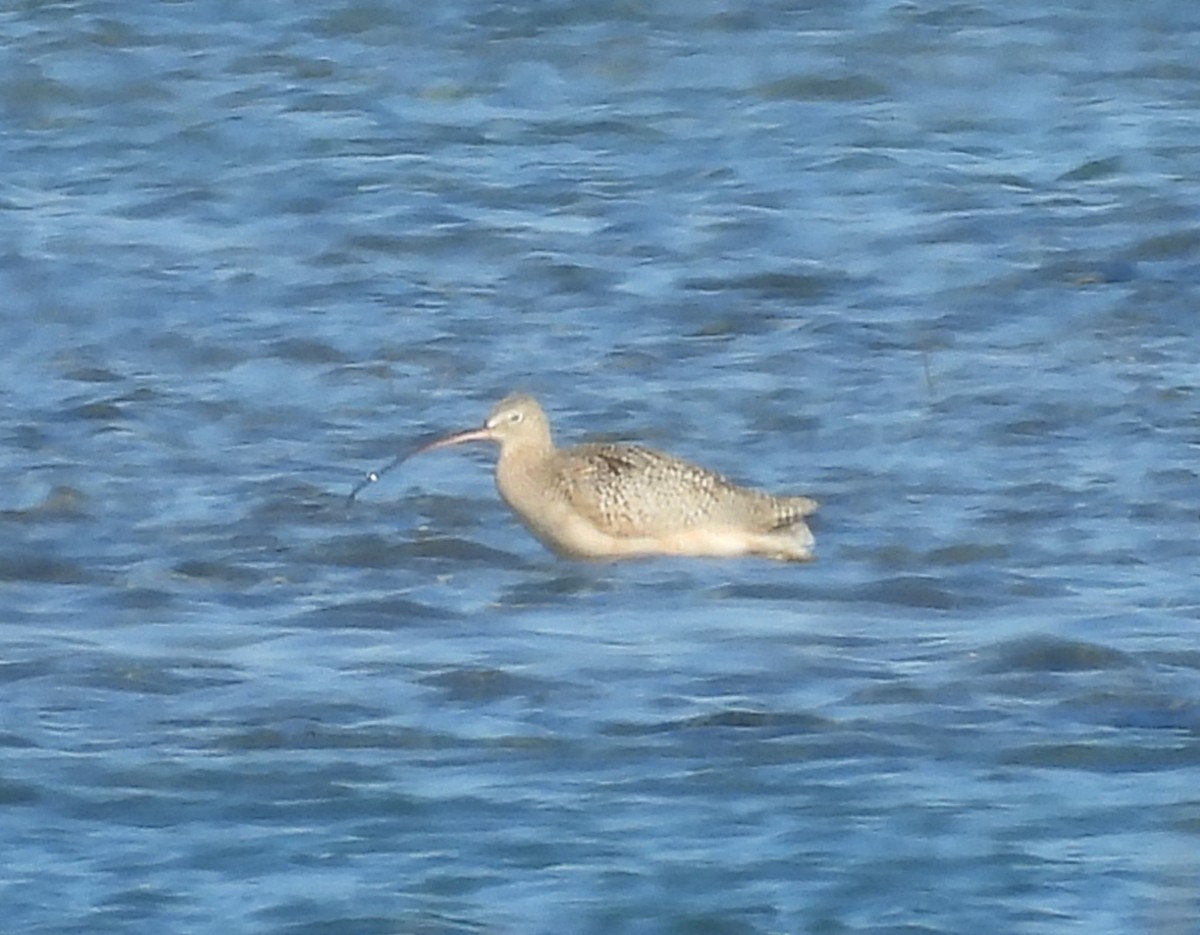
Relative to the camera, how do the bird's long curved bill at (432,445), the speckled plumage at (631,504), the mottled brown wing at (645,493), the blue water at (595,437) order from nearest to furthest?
the blue water at (595,437) < the speckled plumage at (631,504) < the mottled brown wing at (645,493) < the bird's long curved bill at (432,445)

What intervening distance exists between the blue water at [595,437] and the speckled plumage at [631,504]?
0.13 metres

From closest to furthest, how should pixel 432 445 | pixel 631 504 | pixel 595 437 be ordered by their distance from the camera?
pixel 631 504 → pixel 432 445 → pixel 595 437

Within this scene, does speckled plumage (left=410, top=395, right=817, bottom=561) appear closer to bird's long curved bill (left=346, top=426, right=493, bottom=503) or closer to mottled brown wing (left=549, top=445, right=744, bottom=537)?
mottled brown wing (left=549, top=445, right=744, bottom=537)

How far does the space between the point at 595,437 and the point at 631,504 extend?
1252 millimetres

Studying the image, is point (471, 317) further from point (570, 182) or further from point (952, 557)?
point (952, 557)

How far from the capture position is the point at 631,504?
9.91 metres

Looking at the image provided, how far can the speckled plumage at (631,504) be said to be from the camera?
383 inches

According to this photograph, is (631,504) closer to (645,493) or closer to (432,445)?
(645,493)

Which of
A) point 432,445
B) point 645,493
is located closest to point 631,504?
point 645,493

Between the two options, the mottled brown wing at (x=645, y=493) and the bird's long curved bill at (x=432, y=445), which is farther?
the bird's long curved bill at (x=432, y=445)

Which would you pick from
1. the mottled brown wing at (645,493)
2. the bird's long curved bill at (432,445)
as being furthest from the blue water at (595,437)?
the mottled brown wing at (645,493)

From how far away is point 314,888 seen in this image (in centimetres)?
666

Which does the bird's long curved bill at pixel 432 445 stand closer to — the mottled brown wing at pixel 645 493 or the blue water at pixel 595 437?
the blue water at pixel 595 437

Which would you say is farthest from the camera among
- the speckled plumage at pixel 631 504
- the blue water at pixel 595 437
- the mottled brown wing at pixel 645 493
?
the mottled brown wing at pixel 645 493
